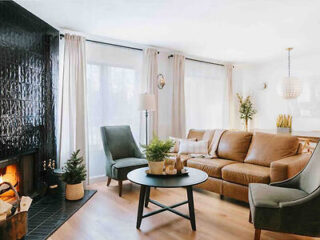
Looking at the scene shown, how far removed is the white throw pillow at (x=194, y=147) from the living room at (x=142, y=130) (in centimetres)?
2

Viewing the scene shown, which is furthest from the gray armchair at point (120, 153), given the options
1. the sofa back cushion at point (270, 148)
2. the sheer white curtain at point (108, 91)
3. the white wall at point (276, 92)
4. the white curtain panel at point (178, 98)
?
the white wall at point (276, 92)

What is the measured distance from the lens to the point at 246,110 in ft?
19.8

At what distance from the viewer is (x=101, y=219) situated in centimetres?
259

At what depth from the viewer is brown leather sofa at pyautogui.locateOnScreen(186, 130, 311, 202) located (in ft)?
8.71

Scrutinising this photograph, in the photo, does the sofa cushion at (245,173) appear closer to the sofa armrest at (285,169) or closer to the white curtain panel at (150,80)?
the sofa armrest at (285,169)

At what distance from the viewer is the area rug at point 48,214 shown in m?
2.28

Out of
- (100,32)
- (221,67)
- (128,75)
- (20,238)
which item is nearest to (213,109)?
(221,67)

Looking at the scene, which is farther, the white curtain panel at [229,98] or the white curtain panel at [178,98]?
the white curtain panel at [229,98]

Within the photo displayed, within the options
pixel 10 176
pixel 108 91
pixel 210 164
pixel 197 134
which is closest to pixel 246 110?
pixel 197 134

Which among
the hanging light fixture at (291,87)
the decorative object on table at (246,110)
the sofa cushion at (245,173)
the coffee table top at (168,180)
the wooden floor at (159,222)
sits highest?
the hanging light fixture at (291,87)

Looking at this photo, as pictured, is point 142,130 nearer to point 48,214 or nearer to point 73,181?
point 73,181

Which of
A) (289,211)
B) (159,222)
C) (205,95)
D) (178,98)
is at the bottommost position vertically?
(159,222)

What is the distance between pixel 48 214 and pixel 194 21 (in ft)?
10.00

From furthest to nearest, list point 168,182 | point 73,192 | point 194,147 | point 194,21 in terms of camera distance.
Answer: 1. point 194,147
2. point 194,21
3. point 73,192
4. point 168,182
